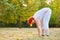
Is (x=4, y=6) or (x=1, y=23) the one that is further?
(x=1, y=23)

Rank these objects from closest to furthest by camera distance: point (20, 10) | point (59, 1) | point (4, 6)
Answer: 1. point (4, 6)
2. point (20, 10)
3. point (59, 1)

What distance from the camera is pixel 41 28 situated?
9.46 metres

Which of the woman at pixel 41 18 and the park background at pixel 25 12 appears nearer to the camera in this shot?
the woman at pixel 41 18

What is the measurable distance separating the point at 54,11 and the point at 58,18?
0.95 meters

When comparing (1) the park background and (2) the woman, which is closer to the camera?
(2) the woman

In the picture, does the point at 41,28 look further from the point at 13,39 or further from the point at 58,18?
the point at 58,18

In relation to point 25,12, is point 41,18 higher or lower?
higher

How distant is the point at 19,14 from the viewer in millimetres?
17656

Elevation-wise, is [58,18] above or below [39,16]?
below

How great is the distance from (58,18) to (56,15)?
401 mm

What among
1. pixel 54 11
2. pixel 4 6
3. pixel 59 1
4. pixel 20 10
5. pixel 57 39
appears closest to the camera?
pixel 57 39

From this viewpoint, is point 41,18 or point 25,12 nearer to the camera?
point 41,18

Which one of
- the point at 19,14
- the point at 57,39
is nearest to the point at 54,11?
the point at 19,14

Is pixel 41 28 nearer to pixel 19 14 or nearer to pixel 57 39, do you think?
pixel 57 39
